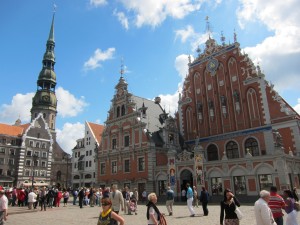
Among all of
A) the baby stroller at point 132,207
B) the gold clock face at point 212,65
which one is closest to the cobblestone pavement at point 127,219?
the baby stroller at point 132,207

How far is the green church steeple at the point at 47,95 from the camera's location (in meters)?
77.4

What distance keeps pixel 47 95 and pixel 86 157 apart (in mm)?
31601

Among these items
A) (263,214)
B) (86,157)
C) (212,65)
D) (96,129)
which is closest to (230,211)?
(263,214)

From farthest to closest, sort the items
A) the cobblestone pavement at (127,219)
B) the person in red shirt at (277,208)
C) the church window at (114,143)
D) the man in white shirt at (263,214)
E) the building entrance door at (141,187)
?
the church window at (114,143), the building entrance door at (141,187), the cobblestone pavement at (127,219), the person in red shirt at (277,208), the man in white shirt at (263,214)

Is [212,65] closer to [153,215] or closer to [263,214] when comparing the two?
[153,215]

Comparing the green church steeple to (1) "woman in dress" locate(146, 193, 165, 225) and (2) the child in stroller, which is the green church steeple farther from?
(1) "woman in dress" locate(146, 193, 165, 225)

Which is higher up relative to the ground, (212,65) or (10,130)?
(212,65)

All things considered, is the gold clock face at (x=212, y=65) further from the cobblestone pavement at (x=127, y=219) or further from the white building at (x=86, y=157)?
the white building at (x=86, y=157)

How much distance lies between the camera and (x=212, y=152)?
3281 cm

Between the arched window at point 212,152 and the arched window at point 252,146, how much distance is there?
12.8ft

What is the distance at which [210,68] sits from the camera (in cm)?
3531

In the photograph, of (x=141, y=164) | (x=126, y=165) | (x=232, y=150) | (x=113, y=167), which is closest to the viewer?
(x=232, y=150)

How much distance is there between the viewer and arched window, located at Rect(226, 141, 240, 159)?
100ft

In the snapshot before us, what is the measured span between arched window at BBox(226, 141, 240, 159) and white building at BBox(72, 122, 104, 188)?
29401 millimetres
